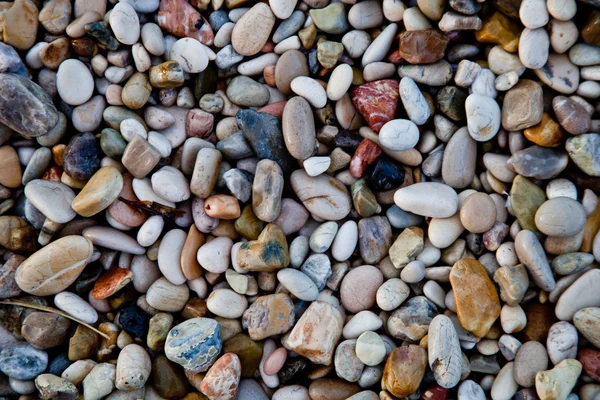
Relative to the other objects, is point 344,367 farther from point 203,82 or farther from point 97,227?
point 203,82

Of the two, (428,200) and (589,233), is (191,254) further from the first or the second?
(589,233)

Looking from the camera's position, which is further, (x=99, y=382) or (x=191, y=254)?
(x=191, y=254)

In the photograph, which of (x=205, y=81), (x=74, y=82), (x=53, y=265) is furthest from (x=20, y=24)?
(x=53, y=265)

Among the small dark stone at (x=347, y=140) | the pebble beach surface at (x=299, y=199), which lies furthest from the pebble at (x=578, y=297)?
the small dark stone at (x=347, y=140)

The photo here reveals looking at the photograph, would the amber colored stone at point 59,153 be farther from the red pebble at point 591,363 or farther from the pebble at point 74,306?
the red pebble at point 591,363

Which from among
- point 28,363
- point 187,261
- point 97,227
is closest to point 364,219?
point 187,261

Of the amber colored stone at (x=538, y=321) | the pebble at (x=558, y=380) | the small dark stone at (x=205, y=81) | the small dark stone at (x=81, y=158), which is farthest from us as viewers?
the small dark stone at (x=205, y=81)

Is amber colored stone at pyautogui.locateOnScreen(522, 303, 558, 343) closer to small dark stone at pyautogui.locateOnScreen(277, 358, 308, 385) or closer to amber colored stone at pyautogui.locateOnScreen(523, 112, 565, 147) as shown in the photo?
amber colored stone at pyautogui.locateOnScreen(523, 112, 565, 147)
